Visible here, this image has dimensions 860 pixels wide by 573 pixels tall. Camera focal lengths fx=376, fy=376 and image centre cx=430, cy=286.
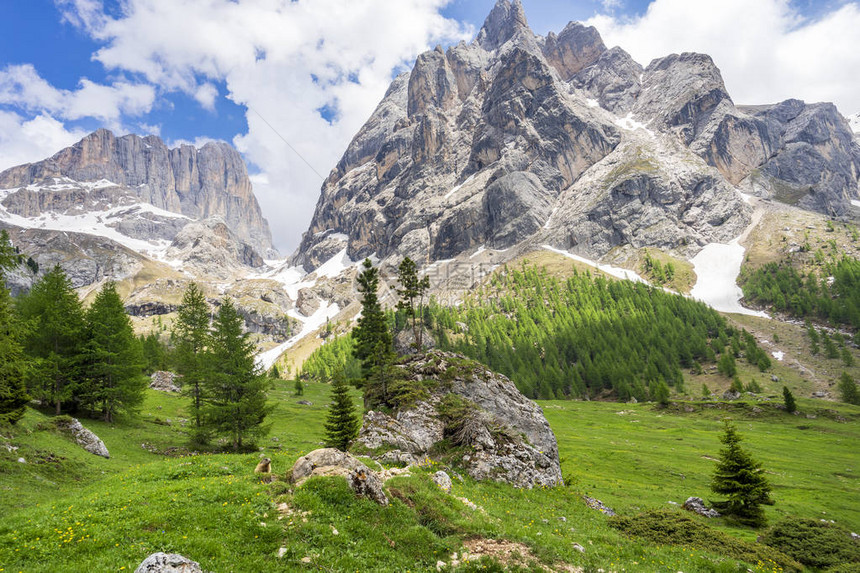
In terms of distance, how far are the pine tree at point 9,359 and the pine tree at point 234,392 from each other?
12.0m

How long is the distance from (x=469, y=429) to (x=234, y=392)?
75.7 ft

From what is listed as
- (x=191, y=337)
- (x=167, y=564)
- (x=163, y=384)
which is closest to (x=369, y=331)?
(x=191, y=337)

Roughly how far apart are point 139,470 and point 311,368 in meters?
158

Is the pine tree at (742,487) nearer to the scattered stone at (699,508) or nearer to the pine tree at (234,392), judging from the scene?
the scattered stone at (699,508)

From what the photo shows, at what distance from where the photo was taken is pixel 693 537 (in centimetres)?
2117

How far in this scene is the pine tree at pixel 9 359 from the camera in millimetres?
22812

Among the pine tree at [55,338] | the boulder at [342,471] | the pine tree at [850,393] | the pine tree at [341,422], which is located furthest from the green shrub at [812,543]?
the pine tree at [850,393]

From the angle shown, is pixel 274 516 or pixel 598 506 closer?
pixel 274 516

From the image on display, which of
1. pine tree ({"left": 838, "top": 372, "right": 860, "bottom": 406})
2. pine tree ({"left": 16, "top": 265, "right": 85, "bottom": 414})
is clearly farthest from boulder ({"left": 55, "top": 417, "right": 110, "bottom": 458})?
pine tree ({"left": 838, "top": 372, "right": 860, "bottom": 406})

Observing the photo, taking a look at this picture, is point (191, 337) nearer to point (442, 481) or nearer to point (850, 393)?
point (442, 481)

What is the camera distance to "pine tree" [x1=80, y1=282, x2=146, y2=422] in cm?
3747

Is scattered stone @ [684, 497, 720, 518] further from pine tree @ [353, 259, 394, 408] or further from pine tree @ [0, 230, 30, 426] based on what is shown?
pine tree @ [0, 230, 30, 426]

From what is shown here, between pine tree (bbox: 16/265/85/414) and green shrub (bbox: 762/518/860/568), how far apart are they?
189ft

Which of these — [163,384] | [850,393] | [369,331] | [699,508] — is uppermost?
[369,331]
